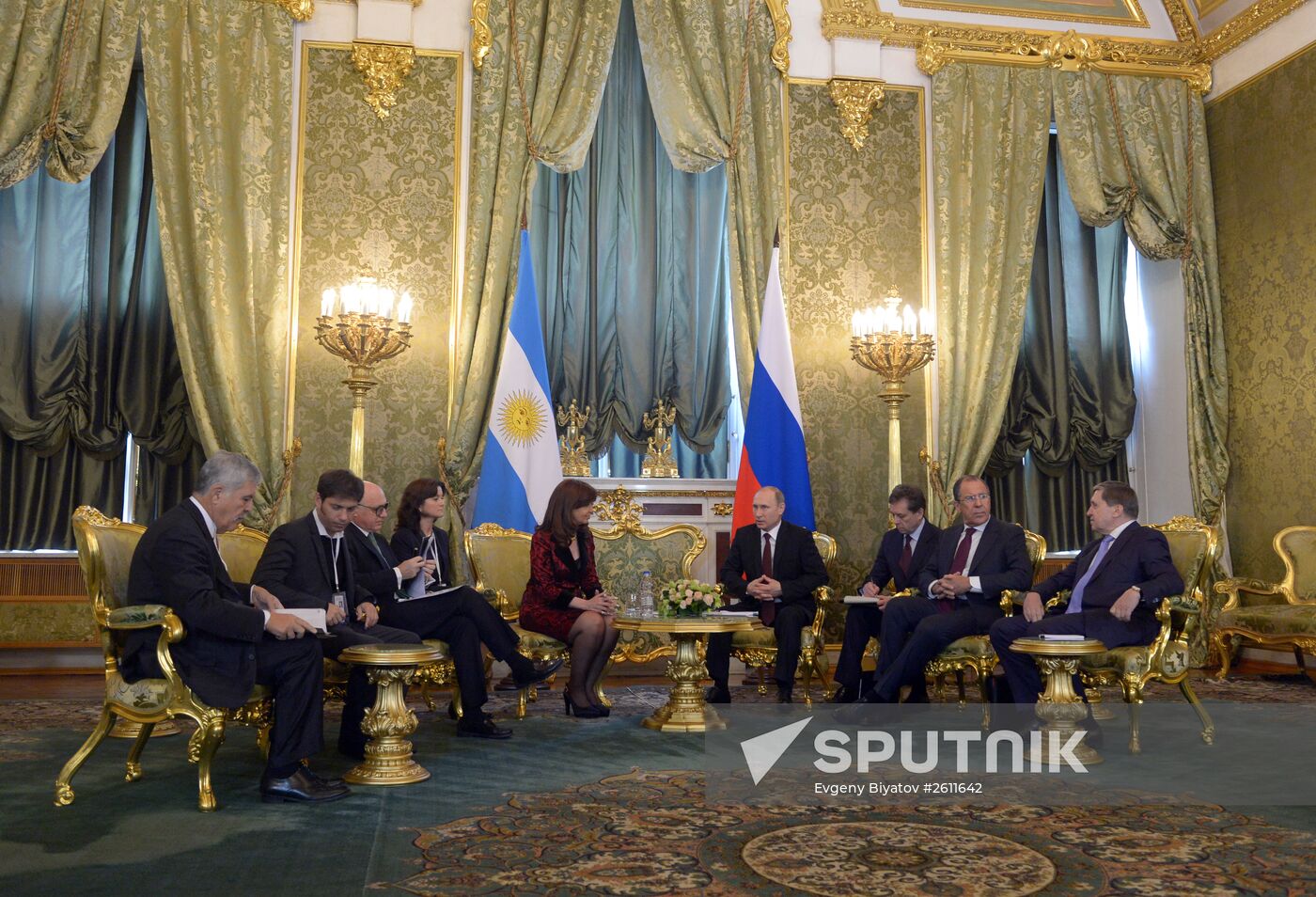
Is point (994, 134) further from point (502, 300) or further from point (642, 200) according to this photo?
point (502, 300)

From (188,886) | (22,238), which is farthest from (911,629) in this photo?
(22,238)

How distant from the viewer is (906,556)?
637 cm

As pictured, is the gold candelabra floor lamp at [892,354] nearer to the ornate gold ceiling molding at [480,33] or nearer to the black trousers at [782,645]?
the black trousers at [782,645]

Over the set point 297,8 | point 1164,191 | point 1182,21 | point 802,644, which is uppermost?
point 1182,21

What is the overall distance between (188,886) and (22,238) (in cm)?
631

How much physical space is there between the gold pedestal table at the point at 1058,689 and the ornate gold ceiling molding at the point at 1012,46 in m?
5.13

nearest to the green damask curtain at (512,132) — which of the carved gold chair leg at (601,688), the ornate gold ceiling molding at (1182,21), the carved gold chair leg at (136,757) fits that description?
the carved gold chair leg at (601,688)

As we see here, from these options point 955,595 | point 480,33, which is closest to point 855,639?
point 955,595

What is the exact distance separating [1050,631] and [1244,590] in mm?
3440

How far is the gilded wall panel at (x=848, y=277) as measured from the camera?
7.95 metres

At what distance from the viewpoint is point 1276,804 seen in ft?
12.6

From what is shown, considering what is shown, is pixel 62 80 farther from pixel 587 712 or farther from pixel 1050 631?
pixel 1050 631

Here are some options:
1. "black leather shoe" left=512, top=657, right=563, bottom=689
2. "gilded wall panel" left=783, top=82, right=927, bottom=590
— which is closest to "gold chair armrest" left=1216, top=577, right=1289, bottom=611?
"gilded wall panel" left=783, top=82, right=927, bottom=590

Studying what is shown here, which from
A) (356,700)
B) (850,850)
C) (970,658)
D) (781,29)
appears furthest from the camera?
(781,29)
